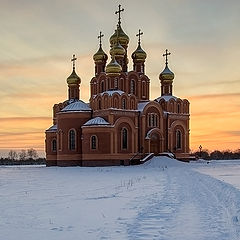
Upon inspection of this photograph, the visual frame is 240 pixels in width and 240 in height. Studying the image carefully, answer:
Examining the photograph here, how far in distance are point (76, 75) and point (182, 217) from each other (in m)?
41.1

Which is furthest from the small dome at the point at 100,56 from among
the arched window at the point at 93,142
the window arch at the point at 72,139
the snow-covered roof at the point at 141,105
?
the arched window at the point at 93,142

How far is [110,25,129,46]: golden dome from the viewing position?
152 feet

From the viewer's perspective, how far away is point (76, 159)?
40750mm

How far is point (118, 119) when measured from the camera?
3962 centimetres

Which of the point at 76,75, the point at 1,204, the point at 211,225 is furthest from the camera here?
the point at 76,75

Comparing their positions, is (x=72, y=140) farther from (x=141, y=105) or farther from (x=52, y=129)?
(x=141, y=105)

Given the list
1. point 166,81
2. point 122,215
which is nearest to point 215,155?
point 166,81

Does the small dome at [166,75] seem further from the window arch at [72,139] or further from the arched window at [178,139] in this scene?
the window arch at [72,139]

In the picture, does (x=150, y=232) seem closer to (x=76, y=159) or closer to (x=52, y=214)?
(x=52, y=214)

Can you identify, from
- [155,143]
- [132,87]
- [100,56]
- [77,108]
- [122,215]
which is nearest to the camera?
[122,215]

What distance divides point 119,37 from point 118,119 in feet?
36.2

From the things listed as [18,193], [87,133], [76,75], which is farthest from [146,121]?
[18,193]

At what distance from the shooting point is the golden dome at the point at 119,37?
4631 cm

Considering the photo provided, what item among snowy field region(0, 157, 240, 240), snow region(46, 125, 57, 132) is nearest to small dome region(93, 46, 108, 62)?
snow region(46, 125, 57, 132)
